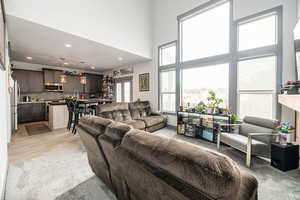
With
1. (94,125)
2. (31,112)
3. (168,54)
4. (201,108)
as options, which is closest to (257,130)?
(201,108)

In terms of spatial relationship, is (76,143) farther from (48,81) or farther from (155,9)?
(155,9)

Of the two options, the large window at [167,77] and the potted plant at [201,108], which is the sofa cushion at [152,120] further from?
the potted plant at [201,108]

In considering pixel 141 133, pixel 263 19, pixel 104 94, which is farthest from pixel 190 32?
pixel 104 94

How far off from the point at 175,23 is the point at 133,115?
354cm

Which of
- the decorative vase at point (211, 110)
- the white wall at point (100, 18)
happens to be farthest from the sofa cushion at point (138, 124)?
the white wall at point (100, 18)

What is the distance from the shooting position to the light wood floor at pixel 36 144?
2654 mm

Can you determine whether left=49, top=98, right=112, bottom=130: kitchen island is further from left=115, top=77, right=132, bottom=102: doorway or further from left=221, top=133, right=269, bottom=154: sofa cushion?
left=221, top=133, right=269, bottom=154: sofa cushion

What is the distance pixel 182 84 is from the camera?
4.59 meters

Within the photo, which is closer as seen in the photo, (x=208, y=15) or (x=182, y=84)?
(x=208, y=15)

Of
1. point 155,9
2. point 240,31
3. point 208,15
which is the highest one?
point 155,9

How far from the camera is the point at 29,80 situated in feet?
19.1

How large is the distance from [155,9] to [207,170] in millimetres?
6117

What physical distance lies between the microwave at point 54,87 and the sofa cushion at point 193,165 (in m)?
7.29

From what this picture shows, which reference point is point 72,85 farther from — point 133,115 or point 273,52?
point 273,52
